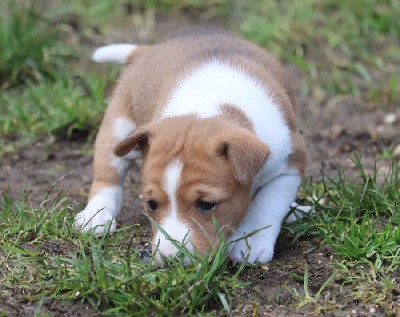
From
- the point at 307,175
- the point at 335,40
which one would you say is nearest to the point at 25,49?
the point at 335,40

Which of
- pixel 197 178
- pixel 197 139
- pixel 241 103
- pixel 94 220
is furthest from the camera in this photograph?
pixel 94 220

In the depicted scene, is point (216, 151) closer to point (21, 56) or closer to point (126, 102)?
point (126, 102)

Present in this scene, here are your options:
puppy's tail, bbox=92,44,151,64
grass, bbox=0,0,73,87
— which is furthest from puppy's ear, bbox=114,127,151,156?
grass, bbox=0,0,73,87

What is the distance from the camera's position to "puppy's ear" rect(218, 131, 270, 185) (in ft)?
16.2

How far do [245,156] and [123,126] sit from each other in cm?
176

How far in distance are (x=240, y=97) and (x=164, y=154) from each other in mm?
802

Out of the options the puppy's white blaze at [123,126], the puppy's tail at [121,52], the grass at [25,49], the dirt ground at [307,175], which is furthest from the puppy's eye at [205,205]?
the grass at [25,49]

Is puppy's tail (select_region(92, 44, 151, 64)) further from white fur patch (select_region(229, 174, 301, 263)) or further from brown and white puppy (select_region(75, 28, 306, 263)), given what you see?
white fur patch (select_region(229, 174, 301, 263))

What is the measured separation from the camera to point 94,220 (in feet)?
19.7

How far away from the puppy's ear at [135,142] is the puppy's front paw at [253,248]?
2.49ft

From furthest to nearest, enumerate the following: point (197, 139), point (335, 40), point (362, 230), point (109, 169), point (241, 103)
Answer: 1. point (335, 40)
2. point (109, 169)
3. point (241, 103)
4. point (362, 230)
5. point (197, 139)

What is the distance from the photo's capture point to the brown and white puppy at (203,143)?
16.5ft

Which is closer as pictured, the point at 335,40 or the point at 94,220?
the point at 94,220

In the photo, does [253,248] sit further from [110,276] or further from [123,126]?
[123,126]
